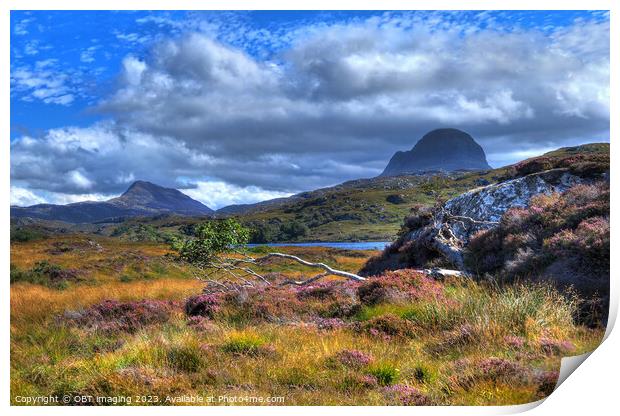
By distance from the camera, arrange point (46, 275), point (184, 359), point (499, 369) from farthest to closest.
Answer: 1. point (46, 275)
2. point (184, 359)
3. point (499, 369)

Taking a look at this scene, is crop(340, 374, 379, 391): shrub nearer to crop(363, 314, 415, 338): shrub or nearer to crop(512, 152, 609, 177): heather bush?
crop(363, 314, 415, 338): shrub

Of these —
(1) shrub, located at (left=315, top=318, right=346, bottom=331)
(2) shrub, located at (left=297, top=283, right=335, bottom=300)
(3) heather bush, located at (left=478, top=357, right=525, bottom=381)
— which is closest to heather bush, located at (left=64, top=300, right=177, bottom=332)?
(2) shrub, located at (left=297, top=283, right=335, bottom=300)

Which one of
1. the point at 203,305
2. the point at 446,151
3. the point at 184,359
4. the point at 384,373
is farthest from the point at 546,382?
the point at 203,305

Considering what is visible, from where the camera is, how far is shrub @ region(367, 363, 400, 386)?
5.71 meters

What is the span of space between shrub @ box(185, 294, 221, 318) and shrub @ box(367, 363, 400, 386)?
548 centimetres

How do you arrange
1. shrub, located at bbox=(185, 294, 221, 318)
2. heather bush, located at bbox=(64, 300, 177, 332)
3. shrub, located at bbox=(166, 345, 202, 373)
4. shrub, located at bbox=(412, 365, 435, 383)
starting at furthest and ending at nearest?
shrub, located at bbox=(185, 294, 221, 318), heather bush, located at bbox=(64, 300, 177, 332), shrub, located at bbox=(166, 345, 202, 373), shrub, located at bbox=(412, 365, 435, 383)

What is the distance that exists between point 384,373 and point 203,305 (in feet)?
20.9

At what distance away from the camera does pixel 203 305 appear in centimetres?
1104

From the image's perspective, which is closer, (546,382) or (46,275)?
(546,382)

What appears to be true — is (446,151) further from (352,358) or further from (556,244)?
(352,358)

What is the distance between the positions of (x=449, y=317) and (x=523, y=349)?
1.51 m

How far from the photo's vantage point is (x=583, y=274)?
319 inches
